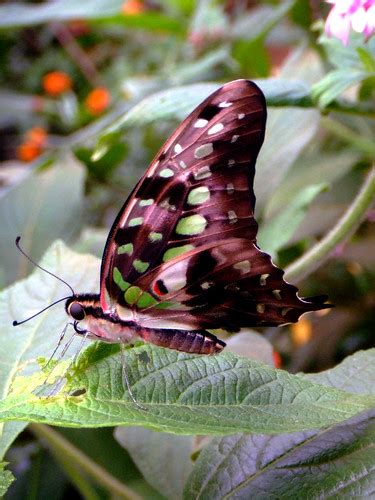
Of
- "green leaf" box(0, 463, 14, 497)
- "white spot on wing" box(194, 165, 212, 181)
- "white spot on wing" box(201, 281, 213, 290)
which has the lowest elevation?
"white spot on wing" box(201, 281, 213, 290)

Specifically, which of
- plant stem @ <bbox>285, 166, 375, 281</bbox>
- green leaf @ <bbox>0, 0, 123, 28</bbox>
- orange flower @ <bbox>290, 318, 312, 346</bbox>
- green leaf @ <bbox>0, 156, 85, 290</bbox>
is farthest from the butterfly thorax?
green leaf @ <bbox>0, 0, 123, 28</bbox>

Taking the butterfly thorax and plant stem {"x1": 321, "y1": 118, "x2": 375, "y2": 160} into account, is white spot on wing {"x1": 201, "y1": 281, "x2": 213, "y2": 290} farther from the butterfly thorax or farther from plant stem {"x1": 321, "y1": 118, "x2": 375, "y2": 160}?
plant stem {"x1": 321, "y1": 118, "x2": 375, "y2": 160}

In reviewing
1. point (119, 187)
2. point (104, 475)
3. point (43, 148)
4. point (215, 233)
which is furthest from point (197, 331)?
point (43, 148)

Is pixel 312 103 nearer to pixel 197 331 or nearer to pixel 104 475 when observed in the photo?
pixel 197 331

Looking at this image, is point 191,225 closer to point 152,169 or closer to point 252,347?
point 152,169

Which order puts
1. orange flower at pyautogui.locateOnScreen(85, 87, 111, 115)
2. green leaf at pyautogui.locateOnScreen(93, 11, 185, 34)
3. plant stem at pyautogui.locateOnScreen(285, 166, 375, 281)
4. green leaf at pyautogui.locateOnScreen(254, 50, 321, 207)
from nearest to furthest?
plant stem at pyautogui.locateOnScreen(285, 166, 375, 281)
green leaf at pyautogui.locateOnScreen(254, 50, 321, 207)
green leaf at pyautogui.locateOnScreen(93, 11, 185, 34)
orange flower at pyautogui.locateOnScreen(85, 87, 111, 115)

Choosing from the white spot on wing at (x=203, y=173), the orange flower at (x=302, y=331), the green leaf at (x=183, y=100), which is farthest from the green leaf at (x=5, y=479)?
the orange flower at (x=302, y=331)
